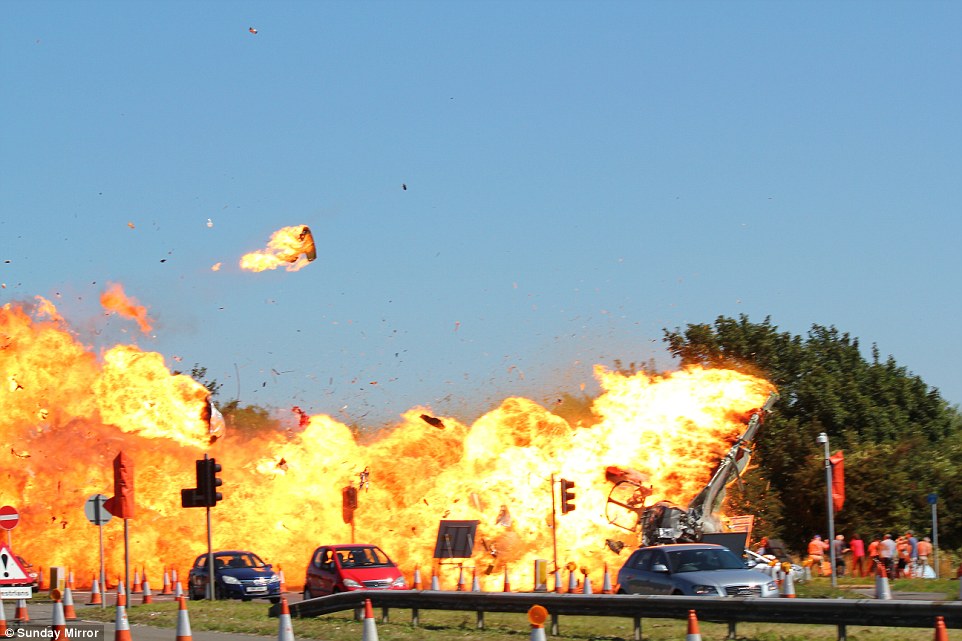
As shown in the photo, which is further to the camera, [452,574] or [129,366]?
[129,366]

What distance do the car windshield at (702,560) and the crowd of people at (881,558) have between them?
1540 centimetres

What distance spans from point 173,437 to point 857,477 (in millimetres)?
26973

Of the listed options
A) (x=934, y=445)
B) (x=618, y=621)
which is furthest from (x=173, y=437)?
(x=934, y=445)

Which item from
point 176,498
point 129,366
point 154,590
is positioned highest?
point 129,366

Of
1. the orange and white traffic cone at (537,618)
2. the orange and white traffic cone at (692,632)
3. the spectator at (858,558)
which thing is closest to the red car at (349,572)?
the orange and white traffic cone at (692,632)

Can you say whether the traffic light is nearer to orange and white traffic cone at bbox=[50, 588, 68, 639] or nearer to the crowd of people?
the crowd of people

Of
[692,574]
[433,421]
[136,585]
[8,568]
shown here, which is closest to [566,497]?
[433,421]

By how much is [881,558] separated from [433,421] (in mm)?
15682

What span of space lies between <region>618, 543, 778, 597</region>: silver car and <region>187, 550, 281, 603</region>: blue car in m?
12.7

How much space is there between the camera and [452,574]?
39.7 metres

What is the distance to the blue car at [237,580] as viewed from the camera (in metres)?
32.9

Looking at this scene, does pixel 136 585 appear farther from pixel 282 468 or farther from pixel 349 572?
pixel 349 572

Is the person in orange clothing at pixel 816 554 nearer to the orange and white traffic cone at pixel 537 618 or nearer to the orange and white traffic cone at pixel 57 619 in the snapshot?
the orange and white traffic cone at pixel 57 619

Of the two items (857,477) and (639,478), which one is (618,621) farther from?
(857,477)
